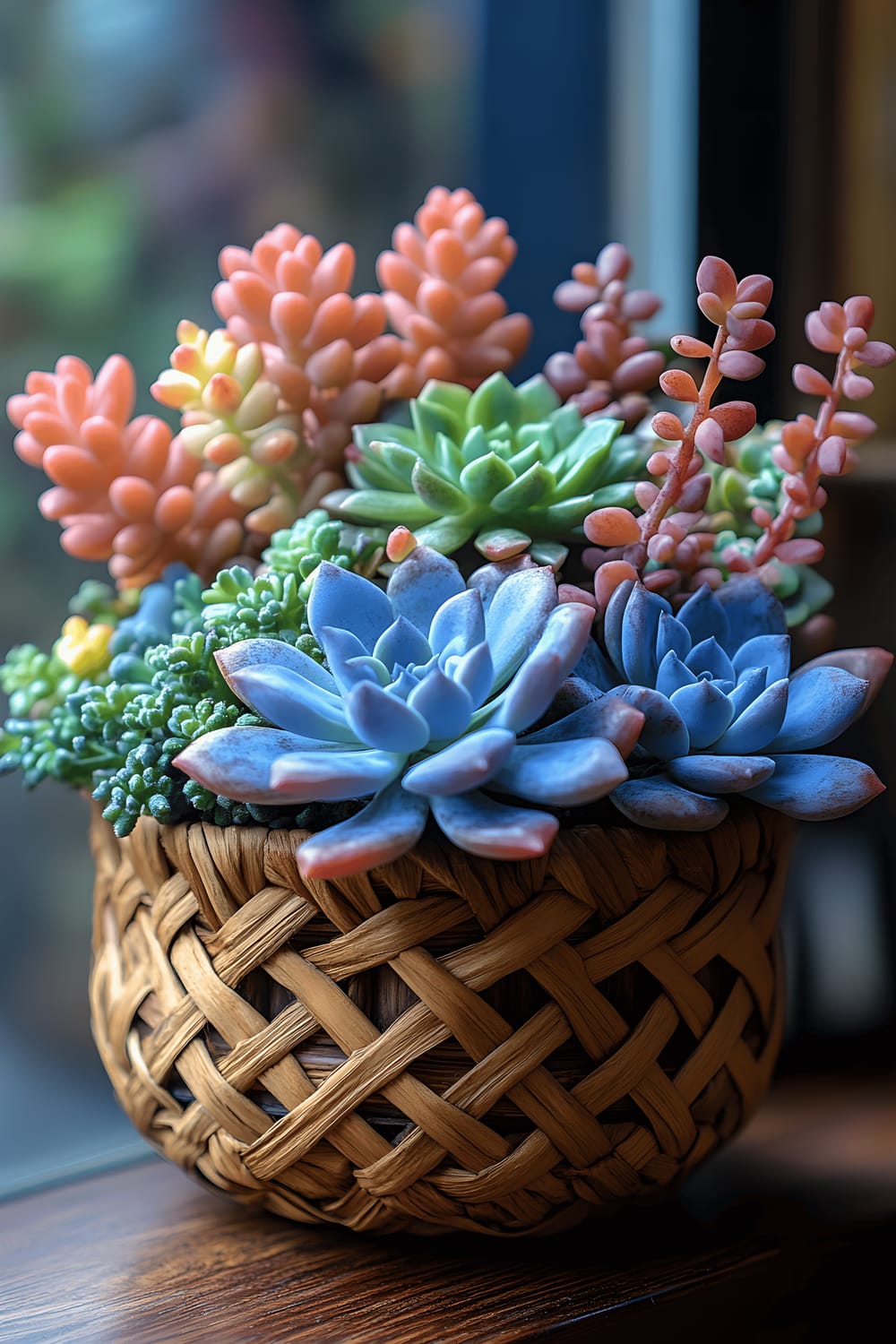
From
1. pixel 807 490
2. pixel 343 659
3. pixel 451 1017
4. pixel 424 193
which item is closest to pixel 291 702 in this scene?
pixel 343 659

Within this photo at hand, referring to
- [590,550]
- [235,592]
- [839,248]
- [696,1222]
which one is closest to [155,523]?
[235,592]

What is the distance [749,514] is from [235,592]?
0.83 feet

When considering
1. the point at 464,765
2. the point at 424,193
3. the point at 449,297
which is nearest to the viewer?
the point at 464,765

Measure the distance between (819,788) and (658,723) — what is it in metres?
0.07

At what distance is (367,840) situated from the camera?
400 millimetres

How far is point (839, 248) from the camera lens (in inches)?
35.0

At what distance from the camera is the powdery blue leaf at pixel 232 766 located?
42cm

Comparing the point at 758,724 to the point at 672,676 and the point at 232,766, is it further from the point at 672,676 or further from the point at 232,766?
the point at 232,766

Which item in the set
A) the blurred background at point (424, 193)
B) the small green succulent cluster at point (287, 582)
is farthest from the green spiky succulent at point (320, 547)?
the blurred background at point (424, 193)

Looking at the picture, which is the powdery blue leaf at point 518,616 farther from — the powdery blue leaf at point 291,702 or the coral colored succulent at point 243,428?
the coral colored succulent at point 243,428

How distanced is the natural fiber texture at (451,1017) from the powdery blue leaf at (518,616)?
7cm

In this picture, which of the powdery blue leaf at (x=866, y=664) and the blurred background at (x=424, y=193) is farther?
the blurred background at (x=424, y=193)

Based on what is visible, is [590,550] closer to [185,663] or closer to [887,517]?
[185,663]

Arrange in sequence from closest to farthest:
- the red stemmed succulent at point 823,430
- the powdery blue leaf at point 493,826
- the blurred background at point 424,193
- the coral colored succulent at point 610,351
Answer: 1. the powdery blue leaf at point 493,826
2. the red stemmed succulent at point 823,430
3. the coral colored succulent at point 610,351
4. the blurred background at point 424,193
